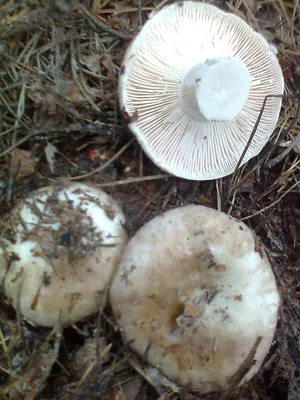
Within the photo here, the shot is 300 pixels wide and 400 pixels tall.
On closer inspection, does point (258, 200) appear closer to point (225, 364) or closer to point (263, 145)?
point (263, 145)

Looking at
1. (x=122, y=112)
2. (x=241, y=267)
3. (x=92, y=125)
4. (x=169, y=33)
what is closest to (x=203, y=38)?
(x=169, y=33)

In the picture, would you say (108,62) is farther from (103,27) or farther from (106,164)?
(106,164)

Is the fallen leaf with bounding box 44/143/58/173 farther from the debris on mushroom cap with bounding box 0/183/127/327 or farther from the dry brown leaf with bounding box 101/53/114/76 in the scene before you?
the dry brown leaf with bounding box 101/53/114/76

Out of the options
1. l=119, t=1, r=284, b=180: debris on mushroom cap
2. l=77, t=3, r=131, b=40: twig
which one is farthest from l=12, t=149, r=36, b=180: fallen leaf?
l=77, t=3, r=131, b=40: twig

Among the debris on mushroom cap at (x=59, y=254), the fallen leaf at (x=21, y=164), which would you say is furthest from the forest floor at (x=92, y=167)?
the debris on mushroom cap at (x=59, y=254)

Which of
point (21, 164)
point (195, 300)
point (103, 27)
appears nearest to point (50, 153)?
point (21, 164)

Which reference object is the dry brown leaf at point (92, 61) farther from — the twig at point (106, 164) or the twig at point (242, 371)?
the twig at point (242, 371)
